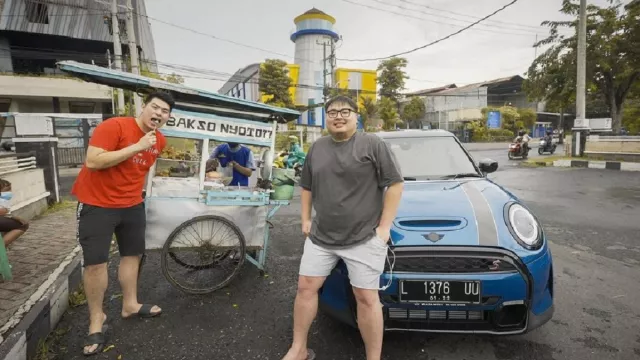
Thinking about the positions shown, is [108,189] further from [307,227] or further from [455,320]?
[455,320]

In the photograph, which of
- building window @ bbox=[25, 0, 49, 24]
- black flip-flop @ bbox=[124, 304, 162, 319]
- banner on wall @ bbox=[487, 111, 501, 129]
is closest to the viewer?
black flip-flop @ bbox=[124, 304, 162, 319]

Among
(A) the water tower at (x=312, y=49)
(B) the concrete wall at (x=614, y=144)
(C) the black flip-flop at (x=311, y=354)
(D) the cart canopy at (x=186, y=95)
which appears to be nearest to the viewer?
(C) the black flip-flop at (x=311, y=354)

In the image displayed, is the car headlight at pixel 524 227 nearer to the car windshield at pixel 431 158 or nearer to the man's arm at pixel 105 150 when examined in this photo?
the car windshield at pixel 431 158

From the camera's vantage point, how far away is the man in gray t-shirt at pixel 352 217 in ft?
6.67

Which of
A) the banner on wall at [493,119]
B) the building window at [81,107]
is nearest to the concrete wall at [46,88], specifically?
the building window at [81,107]

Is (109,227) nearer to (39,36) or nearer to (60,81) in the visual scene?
(60,81)

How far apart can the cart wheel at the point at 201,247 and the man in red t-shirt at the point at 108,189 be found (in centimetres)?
55

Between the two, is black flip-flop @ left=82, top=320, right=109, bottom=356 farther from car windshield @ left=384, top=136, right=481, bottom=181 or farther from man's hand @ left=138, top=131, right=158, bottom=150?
car windshield @ left=384, top=136, right=481, bottom=181

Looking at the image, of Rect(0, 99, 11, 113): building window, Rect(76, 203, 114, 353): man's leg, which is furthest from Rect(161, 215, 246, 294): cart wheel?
Rect(0, 99, 11, 113): building window

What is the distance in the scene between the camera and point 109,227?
2547 millimetres

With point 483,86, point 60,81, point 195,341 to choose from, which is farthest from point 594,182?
point 483,86

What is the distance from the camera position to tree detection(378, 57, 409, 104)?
41938 mm

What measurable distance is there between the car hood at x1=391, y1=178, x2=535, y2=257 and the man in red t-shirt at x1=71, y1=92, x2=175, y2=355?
1.91m

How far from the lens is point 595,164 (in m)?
13.0
